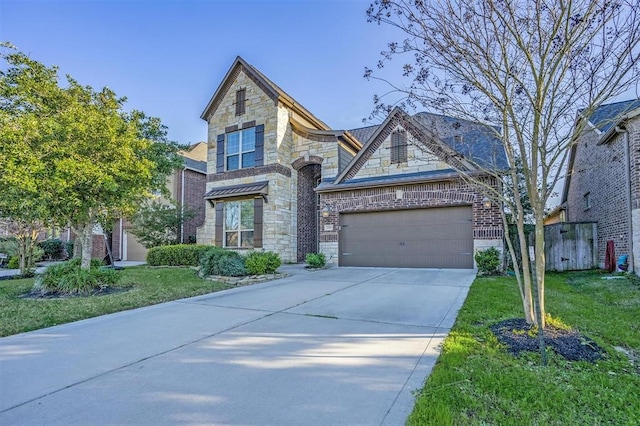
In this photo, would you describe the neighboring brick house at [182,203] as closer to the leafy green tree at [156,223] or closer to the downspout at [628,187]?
the leafy green tree at [156,223]

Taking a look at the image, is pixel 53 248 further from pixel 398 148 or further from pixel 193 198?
pixel 398 148

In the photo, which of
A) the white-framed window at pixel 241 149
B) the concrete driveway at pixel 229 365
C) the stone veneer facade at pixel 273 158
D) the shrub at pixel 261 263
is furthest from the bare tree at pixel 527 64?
the white-framed window at pixel 241 149

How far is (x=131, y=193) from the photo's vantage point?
27.9 feet

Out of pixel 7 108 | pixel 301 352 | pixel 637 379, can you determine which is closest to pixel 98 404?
pixel 301 352

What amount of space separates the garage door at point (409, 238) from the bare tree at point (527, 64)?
6.82 metres

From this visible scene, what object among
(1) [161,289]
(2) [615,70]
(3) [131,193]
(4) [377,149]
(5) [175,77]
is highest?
(5) [175,77]

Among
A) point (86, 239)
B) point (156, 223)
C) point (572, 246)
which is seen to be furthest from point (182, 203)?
point (572, 246)

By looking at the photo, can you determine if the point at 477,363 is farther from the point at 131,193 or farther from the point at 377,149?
the point at 377,149

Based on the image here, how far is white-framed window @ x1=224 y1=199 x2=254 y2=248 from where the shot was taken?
15484mm

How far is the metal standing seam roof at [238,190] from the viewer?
1470cm

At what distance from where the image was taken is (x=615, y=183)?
33.6ft

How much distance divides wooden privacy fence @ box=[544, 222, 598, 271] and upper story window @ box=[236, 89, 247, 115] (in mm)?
13239

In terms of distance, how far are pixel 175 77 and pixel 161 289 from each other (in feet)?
25.0

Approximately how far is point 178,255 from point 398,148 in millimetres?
9413
